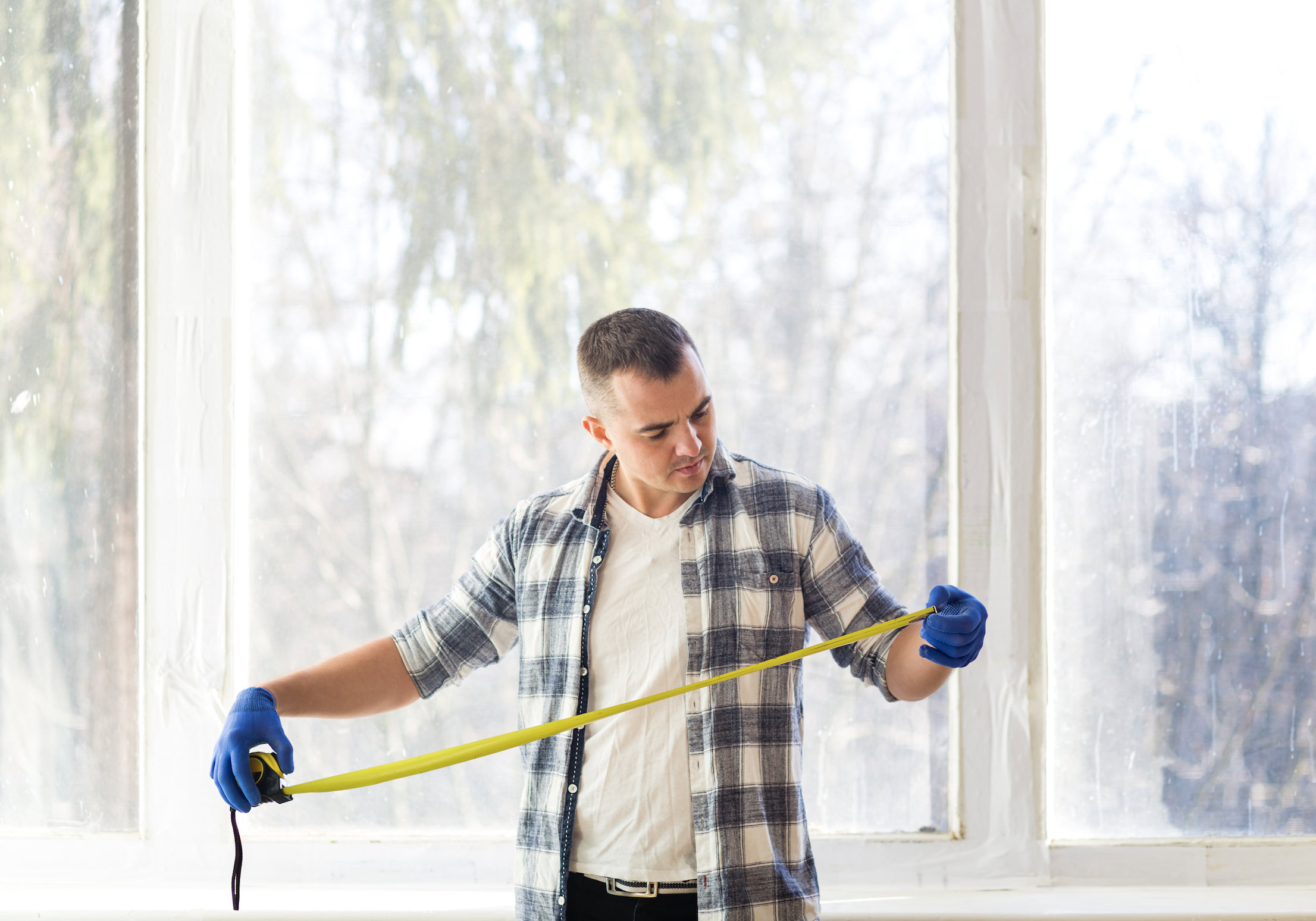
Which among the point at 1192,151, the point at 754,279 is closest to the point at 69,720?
the point at 754,279

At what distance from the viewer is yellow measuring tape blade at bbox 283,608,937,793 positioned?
116 cm

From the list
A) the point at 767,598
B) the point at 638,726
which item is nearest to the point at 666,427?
the point at 767,598

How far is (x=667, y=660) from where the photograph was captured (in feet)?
4.24

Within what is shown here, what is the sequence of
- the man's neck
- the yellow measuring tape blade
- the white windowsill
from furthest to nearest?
the white windowsill → the man's neck → the yellow measuring tape blade

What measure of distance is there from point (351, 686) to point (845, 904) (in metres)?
0.99

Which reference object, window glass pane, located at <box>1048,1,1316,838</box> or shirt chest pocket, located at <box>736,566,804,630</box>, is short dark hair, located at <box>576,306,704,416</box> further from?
window glass pane, located at <box>1048,1,1316,838</box>

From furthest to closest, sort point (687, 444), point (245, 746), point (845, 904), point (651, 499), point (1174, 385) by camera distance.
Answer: point (1174, 385)
point (845, 904)
point (651, 499)
point (687, 444)
point (245, 746)

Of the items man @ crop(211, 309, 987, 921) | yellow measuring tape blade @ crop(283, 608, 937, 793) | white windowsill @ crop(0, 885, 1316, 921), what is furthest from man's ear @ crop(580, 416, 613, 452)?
white windowsill @ crop(0, 885, 1316, 921)

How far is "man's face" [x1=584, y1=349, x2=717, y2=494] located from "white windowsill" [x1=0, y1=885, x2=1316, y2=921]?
92 centimetres

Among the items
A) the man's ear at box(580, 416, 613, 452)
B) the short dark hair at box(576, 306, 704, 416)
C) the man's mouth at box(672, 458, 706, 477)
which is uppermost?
the short dark hair at box(576, 306, 704, 416)

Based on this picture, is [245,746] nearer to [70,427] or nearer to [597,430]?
[597,430]

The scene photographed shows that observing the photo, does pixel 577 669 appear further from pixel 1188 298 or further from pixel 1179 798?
pixel 1188 298

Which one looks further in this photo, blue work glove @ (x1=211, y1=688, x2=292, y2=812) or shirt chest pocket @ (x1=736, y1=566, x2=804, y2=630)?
shirt chest pocket @ (x1=736, y1=566, x2=804, y2=630)

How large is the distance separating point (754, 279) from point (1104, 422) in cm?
75
